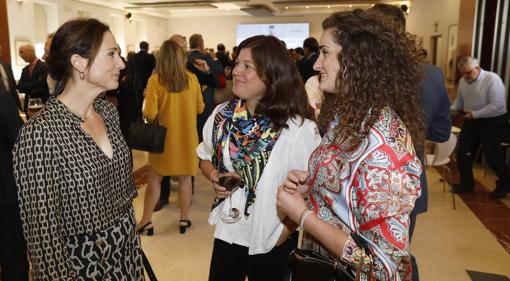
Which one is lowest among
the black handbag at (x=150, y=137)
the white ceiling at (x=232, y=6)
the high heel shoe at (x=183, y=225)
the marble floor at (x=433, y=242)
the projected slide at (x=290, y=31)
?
the marble floor at (x=433, y=242)

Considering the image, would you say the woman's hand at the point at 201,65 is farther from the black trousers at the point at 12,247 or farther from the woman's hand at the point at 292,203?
the woman's hand at the point at 292,203

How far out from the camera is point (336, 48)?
122 centimetres

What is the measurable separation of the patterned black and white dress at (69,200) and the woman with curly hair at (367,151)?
664 mm

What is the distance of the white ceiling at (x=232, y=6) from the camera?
13.3 m

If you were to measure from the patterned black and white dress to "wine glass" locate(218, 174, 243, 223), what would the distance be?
15.1 inches

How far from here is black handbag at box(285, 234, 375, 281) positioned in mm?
1113

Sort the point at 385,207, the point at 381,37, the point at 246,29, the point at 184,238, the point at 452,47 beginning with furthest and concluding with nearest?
the point at 246,29 → the point at 452,47 → the point at 184,238 → the point at 381,37 → the point at 385,207

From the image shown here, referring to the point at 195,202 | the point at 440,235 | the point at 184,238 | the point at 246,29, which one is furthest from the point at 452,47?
the point at 246,29

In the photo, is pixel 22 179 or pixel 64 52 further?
pixel 64 52

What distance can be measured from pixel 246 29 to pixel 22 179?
56.9ft

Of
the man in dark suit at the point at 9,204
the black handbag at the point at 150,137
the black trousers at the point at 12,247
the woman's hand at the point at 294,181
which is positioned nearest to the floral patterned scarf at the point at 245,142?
the woman's hand at the point at 294,181

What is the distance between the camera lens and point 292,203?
1.27 metres

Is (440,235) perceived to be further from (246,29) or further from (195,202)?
(246,29)

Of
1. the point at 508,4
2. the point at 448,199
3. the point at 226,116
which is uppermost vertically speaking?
the point at 508,4
